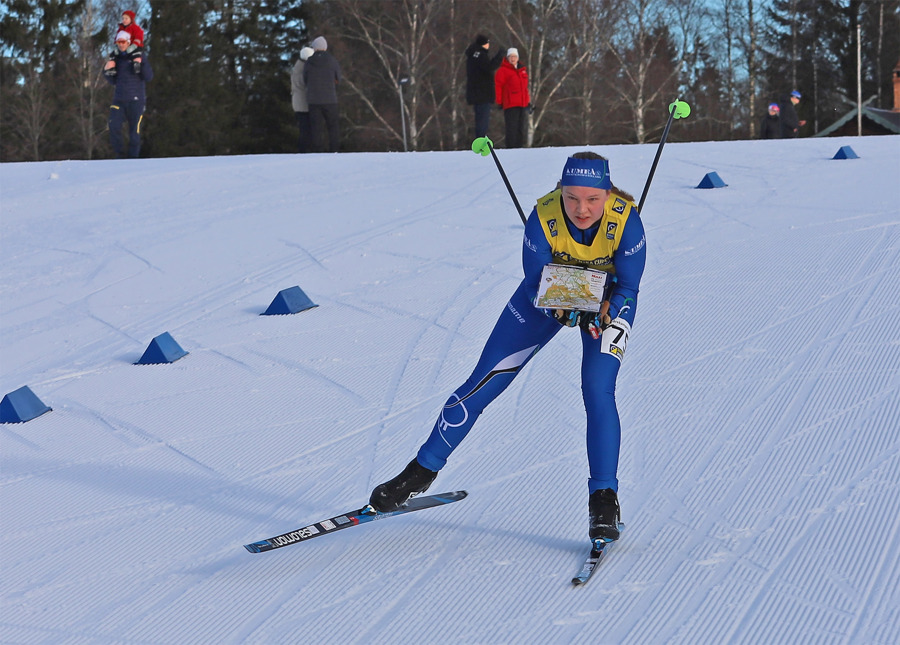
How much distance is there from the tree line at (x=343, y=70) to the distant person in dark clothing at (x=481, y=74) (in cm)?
1497

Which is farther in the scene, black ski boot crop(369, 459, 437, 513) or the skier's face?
black ski boot crop(369, 459, 437, 513)

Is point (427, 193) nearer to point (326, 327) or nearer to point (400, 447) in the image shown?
point (326, 327)

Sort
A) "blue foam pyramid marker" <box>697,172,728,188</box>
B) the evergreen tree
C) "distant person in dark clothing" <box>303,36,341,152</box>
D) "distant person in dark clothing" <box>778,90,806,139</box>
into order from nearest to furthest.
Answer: "blue foam pyramid marker" <box>697,172,728,188</box>
"distant person in dark clothing" <box>303,36,341,152</box>
"distant person in dark clothing" <box>778,90,806,139</box>
the evergreen tree

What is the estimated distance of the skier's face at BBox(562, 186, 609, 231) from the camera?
3188 mm

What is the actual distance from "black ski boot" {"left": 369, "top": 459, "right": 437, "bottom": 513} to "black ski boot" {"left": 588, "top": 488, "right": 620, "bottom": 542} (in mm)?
605

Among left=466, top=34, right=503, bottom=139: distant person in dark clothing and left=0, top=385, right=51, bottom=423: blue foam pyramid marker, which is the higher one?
left=466, top=34, right=503, bottom=139: distant person in dark clothing

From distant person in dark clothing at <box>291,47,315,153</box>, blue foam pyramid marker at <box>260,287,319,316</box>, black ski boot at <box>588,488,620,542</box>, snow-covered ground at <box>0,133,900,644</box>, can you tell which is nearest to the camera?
snow-covered ground at <box>0,133,900,644</box>

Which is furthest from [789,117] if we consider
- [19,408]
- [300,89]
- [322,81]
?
[19,408]

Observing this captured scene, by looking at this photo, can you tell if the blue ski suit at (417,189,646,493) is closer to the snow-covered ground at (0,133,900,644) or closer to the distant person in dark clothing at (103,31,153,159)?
the snow-covered ground at (0,133,900,644)

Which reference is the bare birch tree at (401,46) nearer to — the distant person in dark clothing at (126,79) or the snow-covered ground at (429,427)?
the distant person in dark clothing at (126,79)

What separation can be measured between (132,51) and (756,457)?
9692mm

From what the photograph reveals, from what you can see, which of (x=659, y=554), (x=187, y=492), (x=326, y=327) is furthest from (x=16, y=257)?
(x=659, y=554)

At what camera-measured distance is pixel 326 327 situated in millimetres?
6469

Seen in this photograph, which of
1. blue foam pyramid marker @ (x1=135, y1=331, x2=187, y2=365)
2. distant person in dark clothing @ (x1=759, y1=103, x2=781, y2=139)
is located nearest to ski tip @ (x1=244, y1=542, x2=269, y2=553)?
blue foam pyramid marker @ (x1=135, y1=331, x2=187, y2=365)
